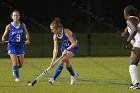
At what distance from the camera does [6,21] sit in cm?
3494

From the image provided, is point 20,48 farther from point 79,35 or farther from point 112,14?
point 112,14

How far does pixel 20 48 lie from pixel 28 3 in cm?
2617

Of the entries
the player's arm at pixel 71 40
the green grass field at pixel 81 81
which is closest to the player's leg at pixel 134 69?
the green grass field at pixel 81 81

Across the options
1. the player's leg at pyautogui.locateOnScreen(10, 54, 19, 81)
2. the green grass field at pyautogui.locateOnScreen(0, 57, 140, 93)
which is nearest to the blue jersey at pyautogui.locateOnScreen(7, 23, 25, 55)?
the player's leg at pyautogui.locateOnScreen(10, 54, 19, 81)

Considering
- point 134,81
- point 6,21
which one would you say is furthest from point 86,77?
point 6,21

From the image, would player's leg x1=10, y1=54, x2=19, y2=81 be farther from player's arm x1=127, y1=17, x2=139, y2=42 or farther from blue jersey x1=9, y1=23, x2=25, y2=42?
player's arm x1=127, y1=17, x2=139, y2=42

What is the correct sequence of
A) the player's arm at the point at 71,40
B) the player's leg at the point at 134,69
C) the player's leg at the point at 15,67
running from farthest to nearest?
the player's leg at the point at 15,67 < the player's arm at the point at 71,40 < the player's leg at the point at 134,69

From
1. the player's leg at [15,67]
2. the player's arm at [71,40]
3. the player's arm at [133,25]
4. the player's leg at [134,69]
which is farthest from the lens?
the player's leg at [15,67]

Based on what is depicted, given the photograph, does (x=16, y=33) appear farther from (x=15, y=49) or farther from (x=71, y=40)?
(x=71, y=40)

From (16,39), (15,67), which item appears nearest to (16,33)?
(16,39)

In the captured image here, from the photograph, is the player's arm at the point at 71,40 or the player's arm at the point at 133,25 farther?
the player's arm at the point at 71,40

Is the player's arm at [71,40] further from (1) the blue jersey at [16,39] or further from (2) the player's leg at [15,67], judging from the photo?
(2) the player's leg at [15,67]

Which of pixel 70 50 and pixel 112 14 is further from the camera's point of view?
pixel 112 14

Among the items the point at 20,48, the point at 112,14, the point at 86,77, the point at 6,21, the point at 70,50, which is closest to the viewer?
the point at 70,50
